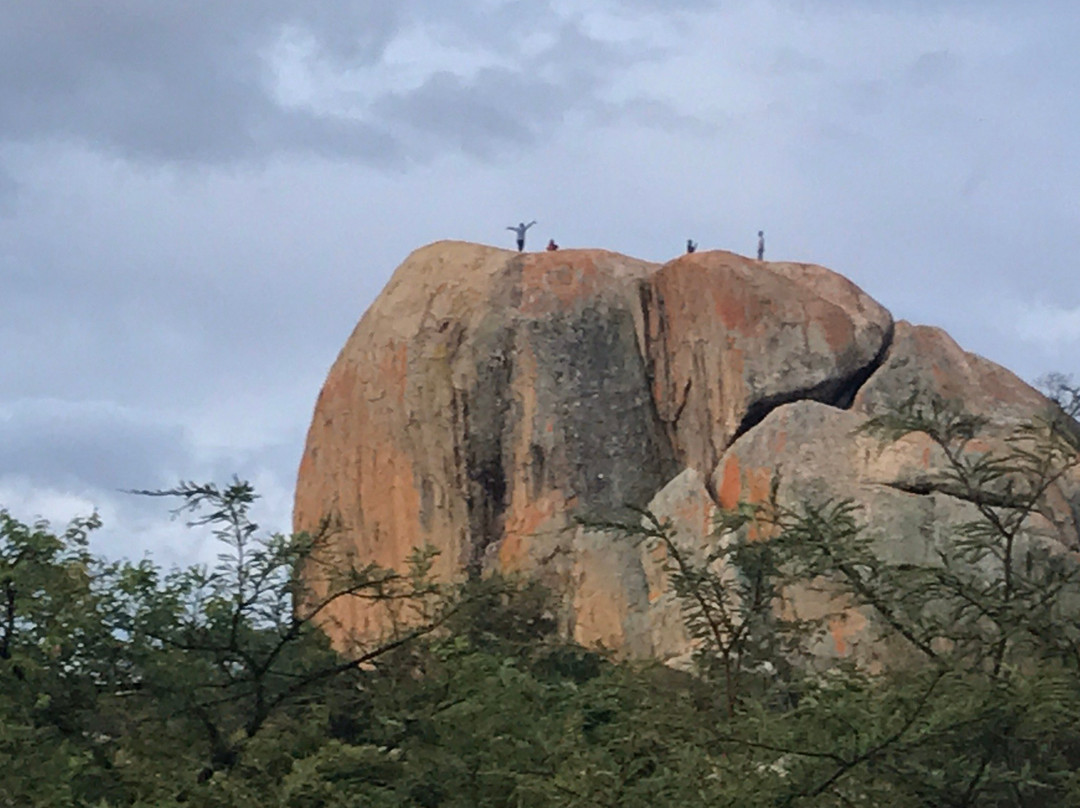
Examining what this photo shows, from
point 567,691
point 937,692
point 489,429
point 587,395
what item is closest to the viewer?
point 937,692

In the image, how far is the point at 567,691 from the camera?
35.4 ft

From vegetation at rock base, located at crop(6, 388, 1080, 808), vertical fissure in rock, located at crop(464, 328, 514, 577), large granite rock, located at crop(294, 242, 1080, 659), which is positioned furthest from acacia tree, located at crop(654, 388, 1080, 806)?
vertical fissure in rock, located at crop(464, 328, 514, 577)

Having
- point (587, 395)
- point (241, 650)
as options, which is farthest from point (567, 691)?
point (587, 395)

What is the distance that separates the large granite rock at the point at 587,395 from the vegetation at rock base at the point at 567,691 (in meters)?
12.7

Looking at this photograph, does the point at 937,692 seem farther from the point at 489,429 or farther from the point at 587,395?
the point at 489,429

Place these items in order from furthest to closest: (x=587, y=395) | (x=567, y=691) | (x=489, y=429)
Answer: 1. (x=489, y=429)
2. (x=587, y=395)
3. (x=567, y=691)

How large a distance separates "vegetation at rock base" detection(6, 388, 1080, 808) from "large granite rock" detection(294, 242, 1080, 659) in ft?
41.7

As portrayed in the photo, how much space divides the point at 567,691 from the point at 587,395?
16.4m

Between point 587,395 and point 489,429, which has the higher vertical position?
point 587,395

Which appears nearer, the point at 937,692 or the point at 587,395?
the point at 937,692

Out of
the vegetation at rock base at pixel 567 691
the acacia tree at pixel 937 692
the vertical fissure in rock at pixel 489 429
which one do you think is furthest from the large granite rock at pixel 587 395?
the acacia tree at pixel 937 692

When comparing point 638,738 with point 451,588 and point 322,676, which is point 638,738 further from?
point 451,588

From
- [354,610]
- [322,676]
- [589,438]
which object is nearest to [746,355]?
[589,438]

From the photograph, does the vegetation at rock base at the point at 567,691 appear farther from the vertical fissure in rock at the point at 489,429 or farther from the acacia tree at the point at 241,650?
the vertical fissure in rock at the point at 489,429
